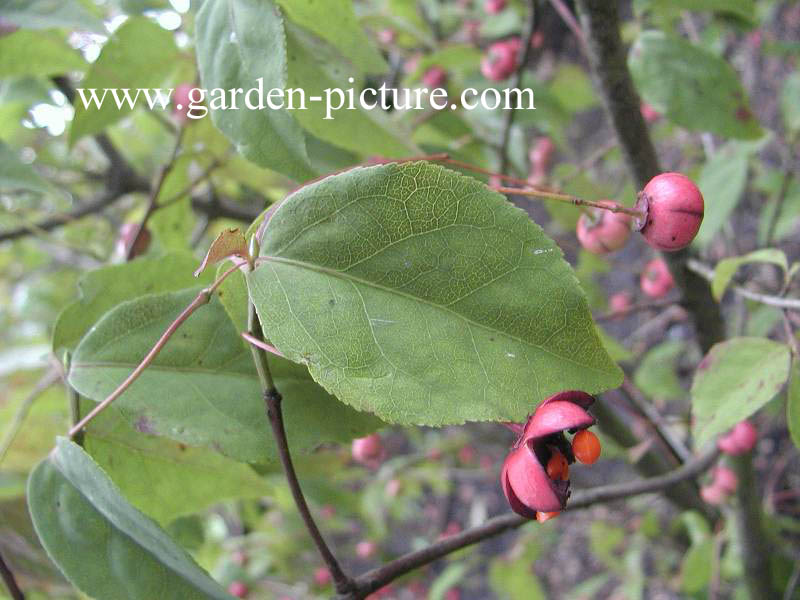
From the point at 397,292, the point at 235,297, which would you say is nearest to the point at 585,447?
the point at 397,292

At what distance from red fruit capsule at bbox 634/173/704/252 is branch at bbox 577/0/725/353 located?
0.24 m

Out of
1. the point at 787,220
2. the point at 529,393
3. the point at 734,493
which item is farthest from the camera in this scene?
the point at 787,220

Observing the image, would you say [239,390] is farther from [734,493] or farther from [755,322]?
[755,322]

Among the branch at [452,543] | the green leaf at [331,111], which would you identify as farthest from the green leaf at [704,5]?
the branch at [452,543]

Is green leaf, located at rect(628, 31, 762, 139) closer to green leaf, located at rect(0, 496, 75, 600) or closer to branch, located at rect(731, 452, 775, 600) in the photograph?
branch, located at rect(731, 452, 775, 600)

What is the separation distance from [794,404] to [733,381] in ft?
0.16

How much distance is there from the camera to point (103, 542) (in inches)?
18.1

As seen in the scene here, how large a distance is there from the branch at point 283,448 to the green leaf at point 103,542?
7cm

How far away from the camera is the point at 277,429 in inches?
17.4

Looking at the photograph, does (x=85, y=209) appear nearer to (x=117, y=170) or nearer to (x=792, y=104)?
(x=117, y=170)

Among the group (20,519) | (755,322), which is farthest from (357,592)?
(755,322)

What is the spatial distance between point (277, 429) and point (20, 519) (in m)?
0.47

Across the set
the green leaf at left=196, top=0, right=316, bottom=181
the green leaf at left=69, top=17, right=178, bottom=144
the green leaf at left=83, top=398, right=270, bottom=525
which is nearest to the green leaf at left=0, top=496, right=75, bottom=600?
the green leaf at left=83, top=398, right=270, bottom=525

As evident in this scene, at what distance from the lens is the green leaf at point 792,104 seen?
119 cm
